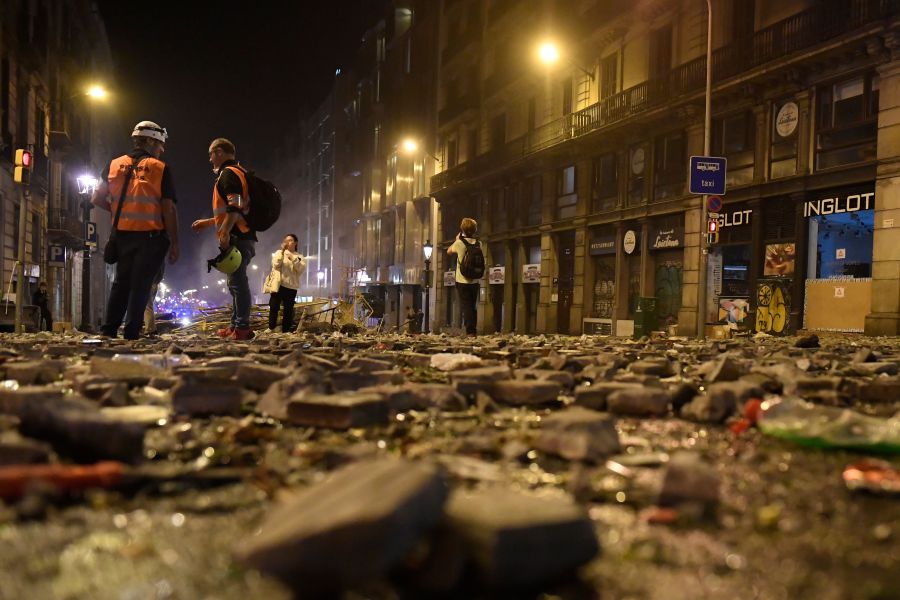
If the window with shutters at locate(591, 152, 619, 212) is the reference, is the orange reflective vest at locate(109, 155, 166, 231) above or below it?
below

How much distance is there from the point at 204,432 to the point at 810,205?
60.1ft

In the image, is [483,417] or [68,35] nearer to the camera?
[483,417]

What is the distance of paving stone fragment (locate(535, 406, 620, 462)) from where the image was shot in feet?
7.70

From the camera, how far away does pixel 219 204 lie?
8172 mm

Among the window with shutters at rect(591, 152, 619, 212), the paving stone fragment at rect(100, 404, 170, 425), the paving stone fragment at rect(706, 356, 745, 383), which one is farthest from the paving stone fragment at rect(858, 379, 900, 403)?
the window with shutters at rect(591, 152, 619, 212)

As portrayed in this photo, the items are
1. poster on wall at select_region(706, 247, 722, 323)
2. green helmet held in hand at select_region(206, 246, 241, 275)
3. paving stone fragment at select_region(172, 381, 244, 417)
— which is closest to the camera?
paving stone fragment at select_region(172, 381, 244, 417)

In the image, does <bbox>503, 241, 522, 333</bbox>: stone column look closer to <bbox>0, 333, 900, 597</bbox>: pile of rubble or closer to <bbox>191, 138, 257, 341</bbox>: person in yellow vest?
<bbox>191, 138, 257, 341</bbox>: person in yellow vest

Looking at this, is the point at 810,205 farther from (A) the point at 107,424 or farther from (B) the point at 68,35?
(B) the point at 68,35

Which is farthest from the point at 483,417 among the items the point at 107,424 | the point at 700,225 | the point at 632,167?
the point at 632,167

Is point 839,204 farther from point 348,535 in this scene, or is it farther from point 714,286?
point 348,535

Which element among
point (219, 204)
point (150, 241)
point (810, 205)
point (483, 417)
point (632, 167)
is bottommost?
point (483, 417)

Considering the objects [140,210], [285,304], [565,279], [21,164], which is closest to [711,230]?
[285,304]

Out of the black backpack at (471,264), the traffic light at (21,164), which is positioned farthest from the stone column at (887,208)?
the traffic light at (21,164)

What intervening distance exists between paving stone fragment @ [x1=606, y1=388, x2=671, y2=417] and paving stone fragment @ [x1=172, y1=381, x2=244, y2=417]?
6.05 ft
